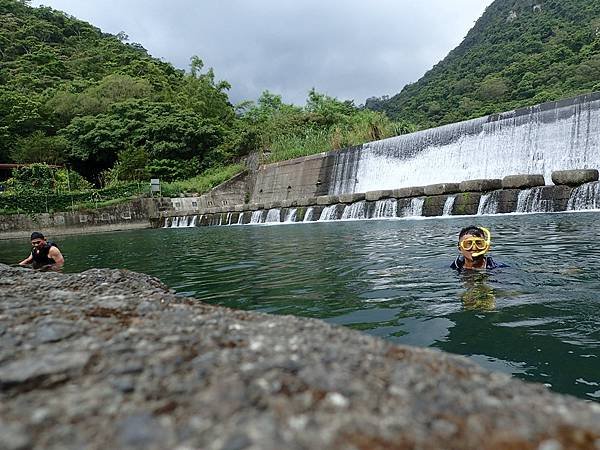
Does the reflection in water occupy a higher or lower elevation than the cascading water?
lower

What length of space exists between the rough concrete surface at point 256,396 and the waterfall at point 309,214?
1598 cm

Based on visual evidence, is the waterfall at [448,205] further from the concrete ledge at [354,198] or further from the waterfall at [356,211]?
the concrete ledge at [354,198]

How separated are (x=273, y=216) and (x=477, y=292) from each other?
15.5 metres

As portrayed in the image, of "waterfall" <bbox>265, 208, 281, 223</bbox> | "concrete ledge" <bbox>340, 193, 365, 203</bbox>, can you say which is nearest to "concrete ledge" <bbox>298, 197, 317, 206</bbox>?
"waterfall" <bbox>265, 208, 281, 223</bbox>

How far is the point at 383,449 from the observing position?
0.99 metres

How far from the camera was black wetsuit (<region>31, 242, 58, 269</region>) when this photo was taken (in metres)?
8.06

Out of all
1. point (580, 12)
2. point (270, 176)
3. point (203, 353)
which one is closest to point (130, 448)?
point (203, 353)

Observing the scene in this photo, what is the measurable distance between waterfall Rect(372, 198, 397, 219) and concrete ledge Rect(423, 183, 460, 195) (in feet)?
4.13

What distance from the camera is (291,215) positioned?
61.2 feet

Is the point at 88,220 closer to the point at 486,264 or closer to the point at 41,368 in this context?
the point at 486,264

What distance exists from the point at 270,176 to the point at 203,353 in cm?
2503

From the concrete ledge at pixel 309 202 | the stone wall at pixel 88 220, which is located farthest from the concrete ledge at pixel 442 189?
the stone wall at pixel 88 220

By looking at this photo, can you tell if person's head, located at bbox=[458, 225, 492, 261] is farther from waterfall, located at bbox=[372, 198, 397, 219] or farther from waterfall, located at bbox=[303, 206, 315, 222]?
waterfall, located at bbox=[303, 206, 315, 222]

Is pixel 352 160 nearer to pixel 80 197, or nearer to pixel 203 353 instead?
pixel 80 197
